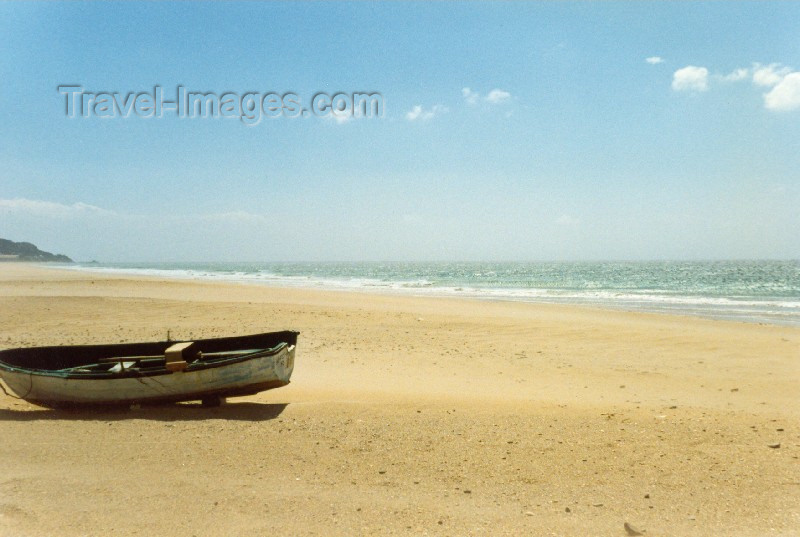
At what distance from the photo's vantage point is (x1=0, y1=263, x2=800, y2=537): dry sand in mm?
4141

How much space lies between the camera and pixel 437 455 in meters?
5.39

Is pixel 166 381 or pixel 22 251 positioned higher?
pixel 22 251

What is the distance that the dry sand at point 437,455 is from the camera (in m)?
4.14

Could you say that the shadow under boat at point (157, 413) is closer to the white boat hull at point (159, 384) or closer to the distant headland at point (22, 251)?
the white boat hull at point (159, 384)

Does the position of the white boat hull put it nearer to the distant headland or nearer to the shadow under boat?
the shadow under boat

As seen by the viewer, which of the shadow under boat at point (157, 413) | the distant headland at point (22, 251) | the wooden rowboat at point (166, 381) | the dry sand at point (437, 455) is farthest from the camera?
the distant headland at point (22, 251)

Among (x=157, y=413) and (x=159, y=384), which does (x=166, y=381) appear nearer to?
(x=159, y=384)

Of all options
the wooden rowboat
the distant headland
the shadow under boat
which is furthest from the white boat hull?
the distant headland

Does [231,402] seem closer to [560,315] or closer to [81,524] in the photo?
[81,524]

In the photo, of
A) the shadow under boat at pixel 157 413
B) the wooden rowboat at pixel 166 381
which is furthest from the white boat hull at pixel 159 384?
the shadow under boat at pixel 157 413

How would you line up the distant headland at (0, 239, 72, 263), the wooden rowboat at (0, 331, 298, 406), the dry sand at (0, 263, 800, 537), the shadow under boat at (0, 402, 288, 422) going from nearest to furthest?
the dry sand at (0, 263, 800, 537)
the shadow under boat at (0, 402, 288, 422)
the wooden rowboat at (0, 331, 298, 406)
the distant headland at (0, 239, 72, 263)

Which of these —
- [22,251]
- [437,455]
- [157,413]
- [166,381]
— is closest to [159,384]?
[166,381]

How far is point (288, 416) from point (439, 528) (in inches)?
131

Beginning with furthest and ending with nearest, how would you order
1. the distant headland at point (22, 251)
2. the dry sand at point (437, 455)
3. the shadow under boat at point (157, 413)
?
1. the distant headland at point (22, 251)
2. the shadow under boat at point (157, 413)
3. the dry sand at point (437, 455)
